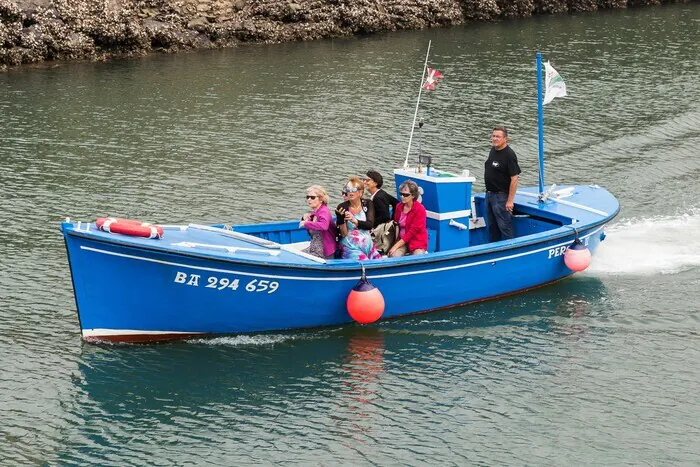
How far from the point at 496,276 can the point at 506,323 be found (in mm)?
737

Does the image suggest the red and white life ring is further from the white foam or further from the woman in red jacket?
the woman in red jacket

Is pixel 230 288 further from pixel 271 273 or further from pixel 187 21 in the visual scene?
pixel 187 21

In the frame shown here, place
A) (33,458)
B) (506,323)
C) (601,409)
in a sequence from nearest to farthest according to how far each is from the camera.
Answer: (33,458), (601,409), (506,323)

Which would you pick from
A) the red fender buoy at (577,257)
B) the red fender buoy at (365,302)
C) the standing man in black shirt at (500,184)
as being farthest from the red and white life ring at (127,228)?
the red fender buoy at (577,257)

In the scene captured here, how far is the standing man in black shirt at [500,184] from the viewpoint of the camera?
15.7 meters

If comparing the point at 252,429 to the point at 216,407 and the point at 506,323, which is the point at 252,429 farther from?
the point at 506,323

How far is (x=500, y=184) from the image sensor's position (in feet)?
52.3

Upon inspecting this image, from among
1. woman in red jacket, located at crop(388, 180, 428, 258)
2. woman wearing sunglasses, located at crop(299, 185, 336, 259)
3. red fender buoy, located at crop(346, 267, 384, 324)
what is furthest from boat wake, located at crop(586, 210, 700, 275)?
woman wearing sunglasses, located at crop(299, 185, 336, 259)

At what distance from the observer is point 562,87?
1667cm

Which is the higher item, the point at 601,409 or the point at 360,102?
the point at 360,102

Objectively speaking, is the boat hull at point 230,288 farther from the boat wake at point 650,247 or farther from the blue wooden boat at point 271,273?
the boat wake at point 650,247

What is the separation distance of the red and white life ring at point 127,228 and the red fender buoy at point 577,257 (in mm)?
6537

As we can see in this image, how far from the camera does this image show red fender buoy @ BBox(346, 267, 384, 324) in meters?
13.8

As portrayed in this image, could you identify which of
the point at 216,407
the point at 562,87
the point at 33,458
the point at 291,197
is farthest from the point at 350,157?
the point at 33,458
